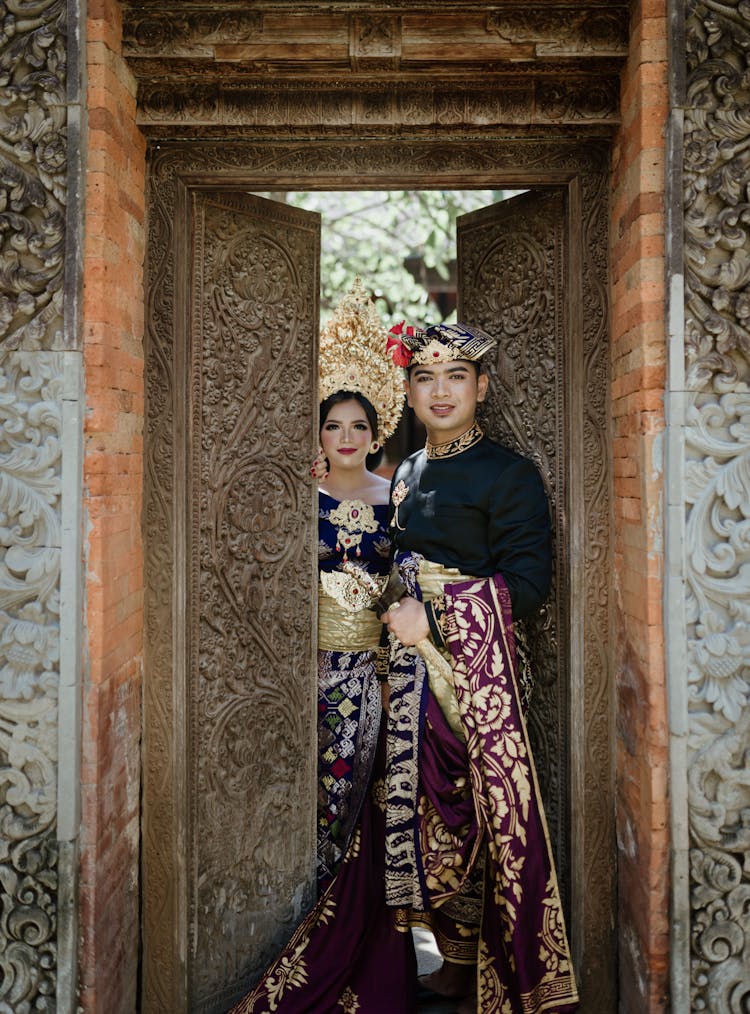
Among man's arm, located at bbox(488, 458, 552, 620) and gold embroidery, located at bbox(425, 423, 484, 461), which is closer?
man's arm, located at bbox(488, 458, 552, 620)

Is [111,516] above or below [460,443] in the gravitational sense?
below

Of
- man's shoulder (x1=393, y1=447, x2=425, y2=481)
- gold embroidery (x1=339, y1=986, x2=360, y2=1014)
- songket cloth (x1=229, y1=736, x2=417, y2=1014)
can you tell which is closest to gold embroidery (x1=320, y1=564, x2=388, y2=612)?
man's shoulder (x1=393, y1=447, x2=425, y2=481)

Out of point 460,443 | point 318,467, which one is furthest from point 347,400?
point 460,443

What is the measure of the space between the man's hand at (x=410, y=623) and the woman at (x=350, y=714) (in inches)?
17.9

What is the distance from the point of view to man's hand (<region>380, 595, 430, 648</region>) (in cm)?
294

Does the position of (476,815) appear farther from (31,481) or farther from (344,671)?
(31,481)

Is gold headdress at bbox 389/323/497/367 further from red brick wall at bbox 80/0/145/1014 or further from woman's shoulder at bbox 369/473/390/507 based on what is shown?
red brick wall at bbox 80/0/145/1014

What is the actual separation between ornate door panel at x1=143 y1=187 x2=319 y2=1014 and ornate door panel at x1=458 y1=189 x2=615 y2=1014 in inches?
28.4

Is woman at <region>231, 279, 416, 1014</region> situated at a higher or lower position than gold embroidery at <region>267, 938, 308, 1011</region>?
higher

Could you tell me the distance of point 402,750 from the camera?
10.0 ft

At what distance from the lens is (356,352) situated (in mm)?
3645

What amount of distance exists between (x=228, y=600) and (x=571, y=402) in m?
1.38

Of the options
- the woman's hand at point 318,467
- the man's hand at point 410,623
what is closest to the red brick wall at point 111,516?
the woman's hand at point 318,467

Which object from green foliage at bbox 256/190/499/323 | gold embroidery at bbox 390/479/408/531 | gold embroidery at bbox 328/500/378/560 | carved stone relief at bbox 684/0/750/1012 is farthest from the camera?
green foliage at bbox 256/190/499/323
